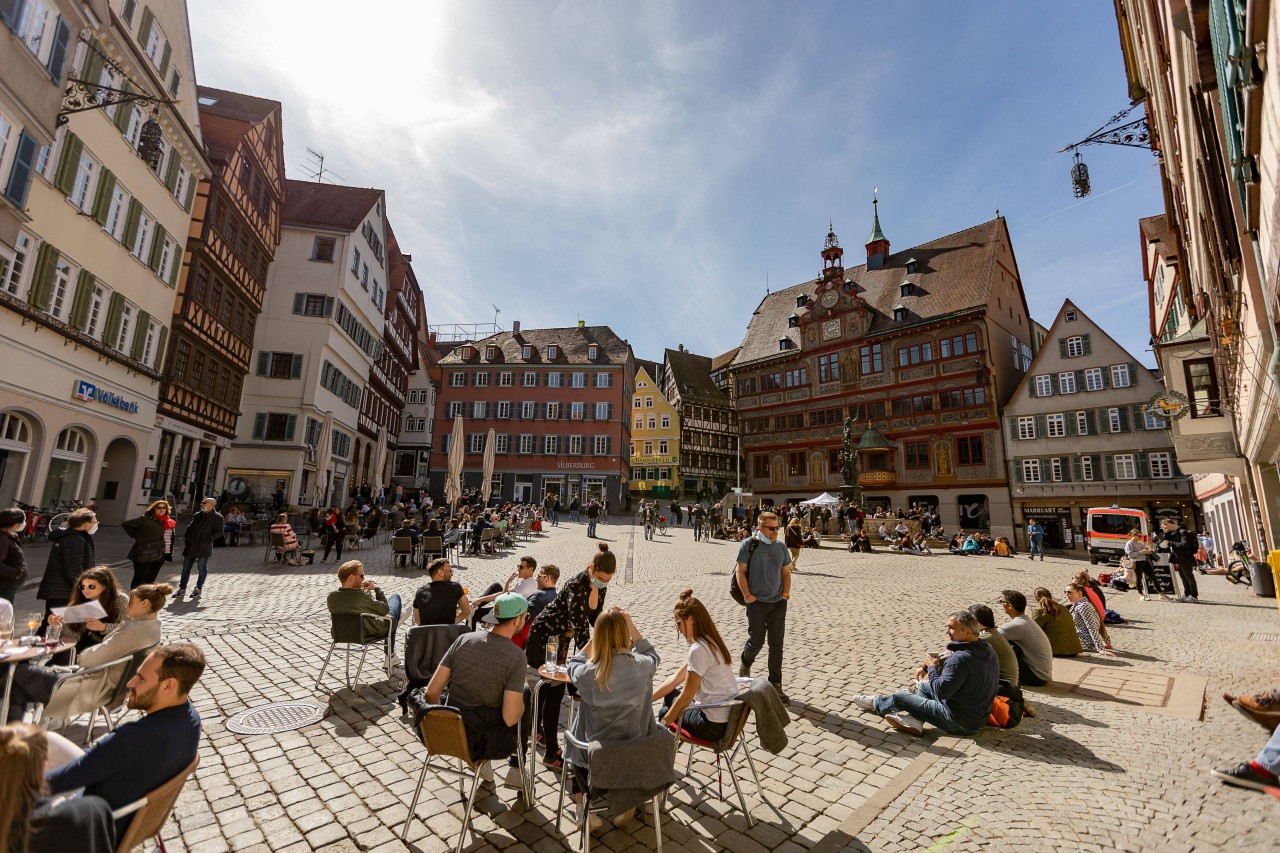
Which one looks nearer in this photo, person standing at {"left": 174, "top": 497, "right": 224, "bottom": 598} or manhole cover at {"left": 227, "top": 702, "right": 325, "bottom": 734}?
manhole cover at {"left": 227, "top": 702, "right": 325, "bottom": 734}

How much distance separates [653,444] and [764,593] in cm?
5007

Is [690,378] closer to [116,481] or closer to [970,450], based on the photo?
[970,450]

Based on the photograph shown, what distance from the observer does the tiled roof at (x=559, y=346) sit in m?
48.9

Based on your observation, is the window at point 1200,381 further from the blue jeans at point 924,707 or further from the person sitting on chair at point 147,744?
the person sitting on chair at point 147,744

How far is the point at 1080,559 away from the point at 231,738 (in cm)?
3358

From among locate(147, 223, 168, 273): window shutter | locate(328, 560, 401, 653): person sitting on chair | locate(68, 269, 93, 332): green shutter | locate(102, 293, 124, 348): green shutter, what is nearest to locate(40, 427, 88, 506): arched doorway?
locate(102, 293, 124, 348): green shutter

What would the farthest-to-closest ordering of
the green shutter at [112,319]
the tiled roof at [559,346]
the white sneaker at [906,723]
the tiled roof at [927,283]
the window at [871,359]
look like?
the tiled roof at [559,346]
the window at [871,359]
the tiled roof at [927,283]
the green shutter at [112,319]
the white sneaker at [906,723]

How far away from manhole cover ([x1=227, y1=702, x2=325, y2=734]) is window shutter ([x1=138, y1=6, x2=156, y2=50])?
70.5 ft

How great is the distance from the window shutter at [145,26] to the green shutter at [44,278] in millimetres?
7488

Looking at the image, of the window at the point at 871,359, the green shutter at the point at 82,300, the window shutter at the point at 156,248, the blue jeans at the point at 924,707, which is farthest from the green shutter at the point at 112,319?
the window at the point at 871,359

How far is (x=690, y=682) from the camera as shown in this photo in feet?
13.6

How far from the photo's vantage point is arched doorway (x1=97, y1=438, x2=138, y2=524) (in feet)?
61.5

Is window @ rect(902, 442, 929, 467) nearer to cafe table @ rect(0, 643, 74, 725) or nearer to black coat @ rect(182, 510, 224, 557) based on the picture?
black coat @ rect(182, 510, 224, 557)

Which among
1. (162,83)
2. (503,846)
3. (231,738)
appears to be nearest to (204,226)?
(162,83)
